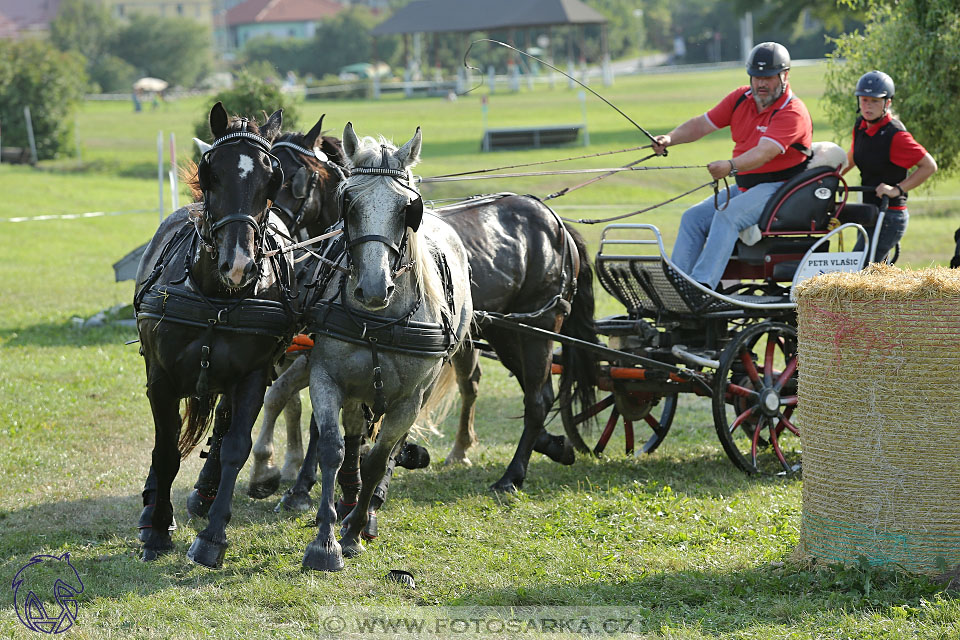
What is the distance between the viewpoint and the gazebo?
158ft

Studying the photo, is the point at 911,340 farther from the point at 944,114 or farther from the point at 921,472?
the point at 944,114

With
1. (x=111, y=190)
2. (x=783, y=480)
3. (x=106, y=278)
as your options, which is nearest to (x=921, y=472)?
(x=783, y=480)

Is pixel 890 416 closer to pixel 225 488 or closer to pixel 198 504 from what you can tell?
pixel 225 488

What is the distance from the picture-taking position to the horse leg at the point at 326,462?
4.77m

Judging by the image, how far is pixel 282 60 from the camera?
73.2 metres

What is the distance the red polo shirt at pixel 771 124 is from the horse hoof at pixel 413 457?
106 inches

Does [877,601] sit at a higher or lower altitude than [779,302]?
lower

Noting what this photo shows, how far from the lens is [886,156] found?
7016 millimetres

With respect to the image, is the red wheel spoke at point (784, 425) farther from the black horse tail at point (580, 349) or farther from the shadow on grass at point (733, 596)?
the shadow on grass at point (733, 596)

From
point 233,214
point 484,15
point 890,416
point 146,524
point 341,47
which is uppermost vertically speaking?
point 484,15

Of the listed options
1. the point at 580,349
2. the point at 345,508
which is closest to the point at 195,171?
the point at 345,508

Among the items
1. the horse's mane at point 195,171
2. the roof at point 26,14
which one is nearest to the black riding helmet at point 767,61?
the horse's mane at point 195,171

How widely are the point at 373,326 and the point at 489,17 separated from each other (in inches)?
1897

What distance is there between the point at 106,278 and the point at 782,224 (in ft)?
39.8
